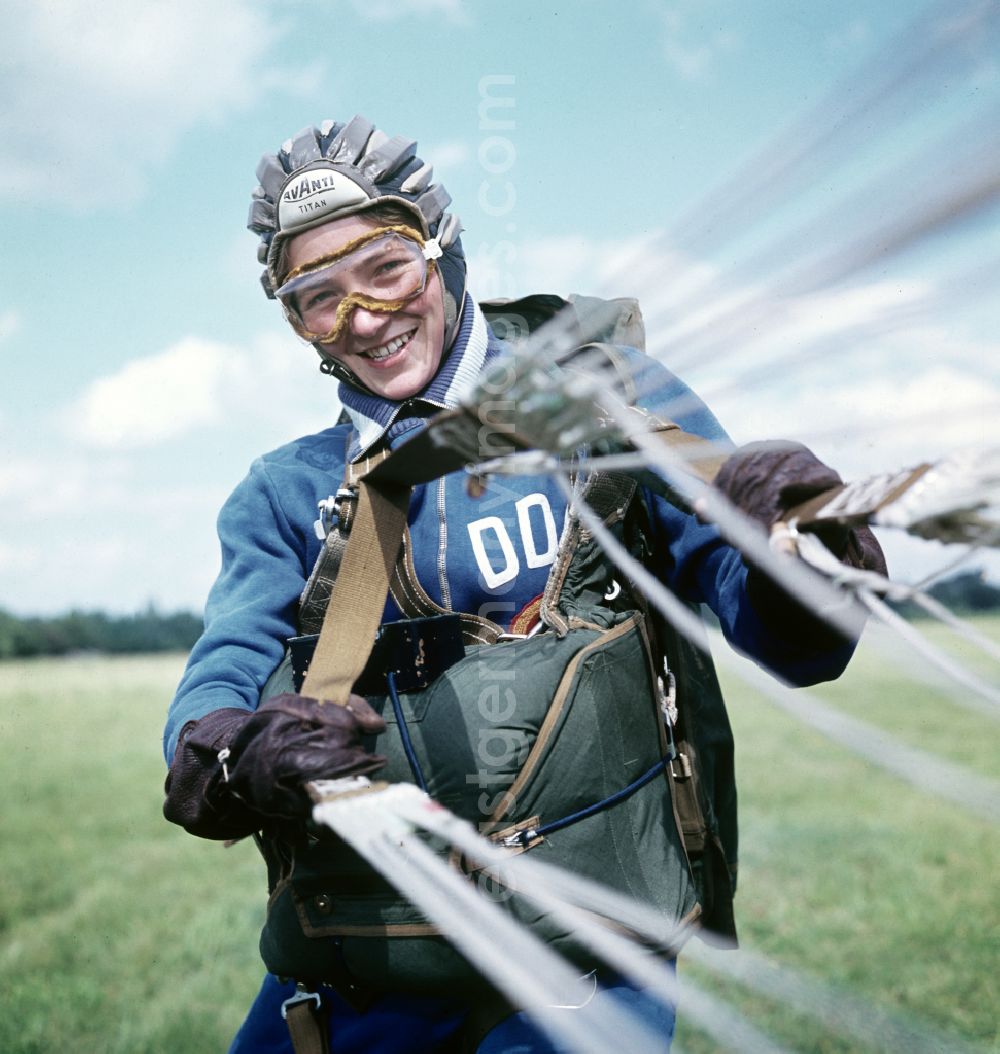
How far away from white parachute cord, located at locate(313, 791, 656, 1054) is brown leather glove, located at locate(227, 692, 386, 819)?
107 millimetres

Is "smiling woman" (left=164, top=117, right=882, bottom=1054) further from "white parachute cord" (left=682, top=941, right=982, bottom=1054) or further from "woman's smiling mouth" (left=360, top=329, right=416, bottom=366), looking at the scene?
"white parachute cord" (left=682, top=941, right=982, bottom=1054)

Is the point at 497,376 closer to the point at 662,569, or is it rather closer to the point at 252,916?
the point at 662,569

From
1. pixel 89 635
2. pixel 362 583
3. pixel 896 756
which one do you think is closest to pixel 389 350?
pixel 362 583

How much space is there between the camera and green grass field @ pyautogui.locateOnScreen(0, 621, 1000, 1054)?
3.79 meters

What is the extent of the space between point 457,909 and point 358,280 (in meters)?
1.30

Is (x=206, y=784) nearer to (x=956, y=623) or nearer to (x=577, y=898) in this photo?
(x=577, y=898)

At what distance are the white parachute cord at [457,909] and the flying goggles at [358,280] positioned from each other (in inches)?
42.3

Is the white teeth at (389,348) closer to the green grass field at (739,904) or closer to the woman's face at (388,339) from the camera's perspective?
the woman's face at (388,339)

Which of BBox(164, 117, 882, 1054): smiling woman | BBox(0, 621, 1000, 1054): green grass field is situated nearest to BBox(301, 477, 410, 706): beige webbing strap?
BBox(164, 117, 882, 1054): smiling woman

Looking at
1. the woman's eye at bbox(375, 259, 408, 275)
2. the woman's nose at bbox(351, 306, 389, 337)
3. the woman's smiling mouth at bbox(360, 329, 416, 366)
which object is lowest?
the woman's smiling mouth at bbox(360, 329, 416, 366)

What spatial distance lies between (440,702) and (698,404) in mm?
768

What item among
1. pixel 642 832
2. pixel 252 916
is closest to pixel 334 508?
pixel 642 832

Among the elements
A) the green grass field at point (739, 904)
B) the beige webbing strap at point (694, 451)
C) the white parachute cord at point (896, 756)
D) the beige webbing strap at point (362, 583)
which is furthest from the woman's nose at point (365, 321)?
the green grass field at point (739, 904)

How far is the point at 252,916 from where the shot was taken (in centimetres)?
543
